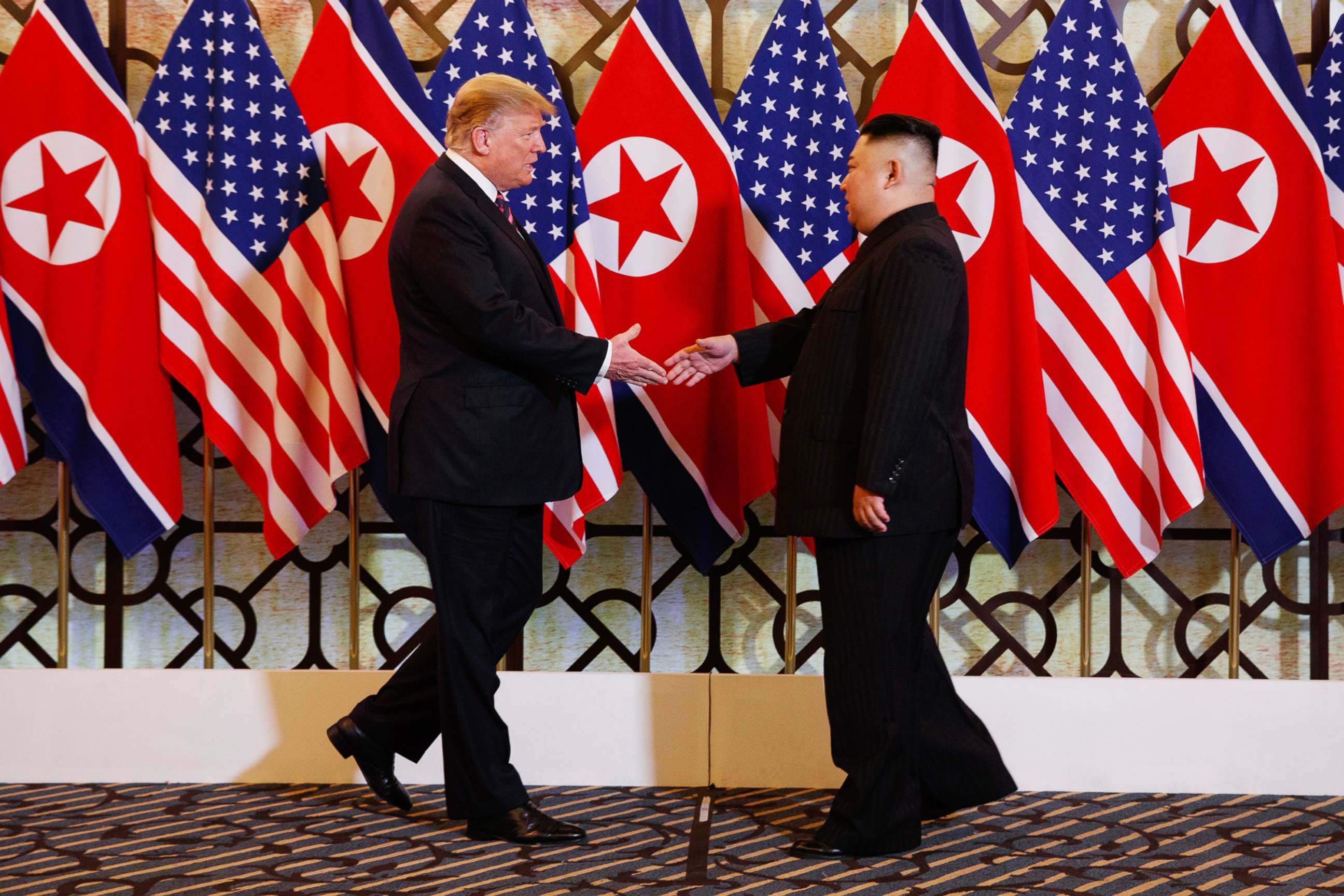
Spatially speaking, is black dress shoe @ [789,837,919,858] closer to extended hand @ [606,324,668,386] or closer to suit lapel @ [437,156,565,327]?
extended hand @ [606,324,668,386]

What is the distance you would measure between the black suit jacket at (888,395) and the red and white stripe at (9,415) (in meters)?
1.96

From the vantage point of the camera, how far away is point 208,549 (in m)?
3.20

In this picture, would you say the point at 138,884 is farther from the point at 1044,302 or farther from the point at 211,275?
the point at 1044,302

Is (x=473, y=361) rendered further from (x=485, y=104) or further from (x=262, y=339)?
(x=262, y=339)

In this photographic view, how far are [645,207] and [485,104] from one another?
622 millimetres

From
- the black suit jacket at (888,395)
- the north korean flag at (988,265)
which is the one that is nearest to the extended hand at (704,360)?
the black suit jacket at (888,395)

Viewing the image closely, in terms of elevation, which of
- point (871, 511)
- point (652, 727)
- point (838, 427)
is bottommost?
point (652, 727)

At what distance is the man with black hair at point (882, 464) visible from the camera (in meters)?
2.38

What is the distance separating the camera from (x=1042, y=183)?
3062 millimetres

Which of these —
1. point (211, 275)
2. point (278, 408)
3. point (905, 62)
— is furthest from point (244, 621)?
point (905, 62)

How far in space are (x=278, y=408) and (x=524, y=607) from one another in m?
0.89

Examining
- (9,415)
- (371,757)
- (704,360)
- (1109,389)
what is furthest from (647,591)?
(9,415)

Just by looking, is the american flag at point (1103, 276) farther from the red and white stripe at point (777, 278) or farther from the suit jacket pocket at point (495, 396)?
the suit jacket pocket at point (495, 396)

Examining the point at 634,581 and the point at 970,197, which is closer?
the point at 970,197
